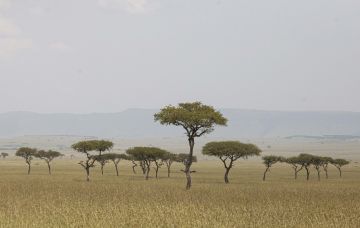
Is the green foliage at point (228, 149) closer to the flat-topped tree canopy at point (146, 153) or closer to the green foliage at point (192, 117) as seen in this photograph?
the flat-topped tree canopy at point (146, 153)

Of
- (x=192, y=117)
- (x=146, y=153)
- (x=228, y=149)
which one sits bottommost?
(x=146, y=153)

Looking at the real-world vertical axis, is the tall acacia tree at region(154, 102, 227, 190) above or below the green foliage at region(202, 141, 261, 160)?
above

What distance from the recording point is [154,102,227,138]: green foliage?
50000mm

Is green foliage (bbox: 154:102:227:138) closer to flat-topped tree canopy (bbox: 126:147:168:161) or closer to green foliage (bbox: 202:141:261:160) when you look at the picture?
green foliage (bbox: 202:141:261:160)

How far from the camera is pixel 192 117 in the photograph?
49.8 meters

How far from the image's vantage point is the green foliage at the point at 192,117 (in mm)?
50000

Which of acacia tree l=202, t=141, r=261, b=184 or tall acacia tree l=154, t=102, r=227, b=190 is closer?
tall acacia tree l=154, t=102, r=227, b=190

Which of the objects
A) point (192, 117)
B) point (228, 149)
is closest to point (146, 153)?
point (228, 149)

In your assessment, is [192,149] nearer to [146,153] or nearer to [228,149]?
[228,149]

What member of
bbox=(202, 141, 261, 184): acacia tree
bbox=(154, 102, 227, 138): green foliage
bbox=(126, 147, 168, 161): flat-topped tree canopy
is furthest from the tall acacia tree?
bbox=(126, 147, 168, 161): flat-topped tree canopy

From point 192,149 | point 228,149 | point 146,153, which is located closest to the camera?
point 192,149

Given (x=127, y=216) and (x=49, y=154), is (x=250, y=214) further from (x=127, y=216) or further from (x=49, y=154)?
(x=49, y=154)

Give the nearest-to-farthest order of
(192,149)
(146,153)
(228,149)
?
1. (192,149)
2. (228,149)
3. (146,153)

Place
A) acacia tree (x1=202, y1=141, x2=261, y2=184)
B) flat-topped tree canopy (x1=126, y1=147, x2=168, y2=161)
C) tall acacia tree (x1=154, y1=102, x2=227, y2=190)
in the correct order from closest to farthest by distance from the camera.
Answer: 1. tall acacia tree (x1=154, y1=102, x2=227, y2=190)
2. acacia tree (x1=202, y1=141, x2=261, y2=184)
3. flat-topped tree canopy (x1=126, y1=147, x2=168, y2=161)
